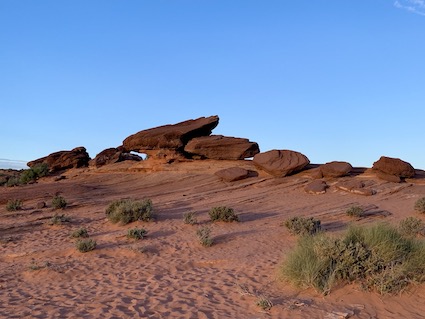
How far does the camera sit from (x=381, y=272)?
8.66 m

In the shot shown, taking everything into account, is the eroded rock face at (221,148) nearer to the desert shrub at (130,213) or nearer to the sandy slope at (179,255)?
the sandy slope at (179,255)

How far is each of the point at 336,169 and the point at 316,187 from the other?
2491mm

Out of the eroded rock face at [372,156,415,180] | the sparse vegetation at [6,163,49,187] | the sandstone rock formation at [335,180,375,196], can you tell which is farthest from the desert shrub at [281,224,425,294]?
the sparse vegetation at [6,163,49,187]

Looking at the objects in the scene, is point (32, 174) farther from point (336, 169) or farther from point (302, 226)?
point (302, 226)

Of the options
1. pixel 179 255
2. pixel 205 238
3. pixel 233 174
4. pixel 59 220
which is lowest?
pixel 179 255

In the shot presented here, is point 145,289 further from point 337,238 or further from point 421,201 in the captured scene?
A: point 421,201

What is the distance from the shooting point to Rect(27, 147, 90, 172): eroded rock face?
116ft

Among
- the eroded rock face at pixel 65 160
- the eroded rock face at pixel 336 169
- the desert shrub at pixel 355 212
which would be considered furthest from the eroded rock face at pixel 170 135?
the desert shrub at pixel 355 212

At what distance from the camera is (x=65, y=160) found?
35.8m

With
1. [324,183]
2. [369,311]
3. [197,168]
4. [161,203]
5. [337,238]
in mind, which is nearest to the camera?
[369,311]

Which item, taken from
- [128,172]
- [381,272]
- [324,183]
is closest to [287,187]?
[324,183]

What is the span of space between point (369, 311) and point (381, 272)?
3.74 ft

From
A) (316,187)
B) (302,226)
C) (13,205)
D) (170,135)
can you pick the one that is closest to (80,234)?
(13,205)

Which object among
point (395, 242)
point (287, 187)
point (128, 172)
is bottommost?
point (395, 242)
